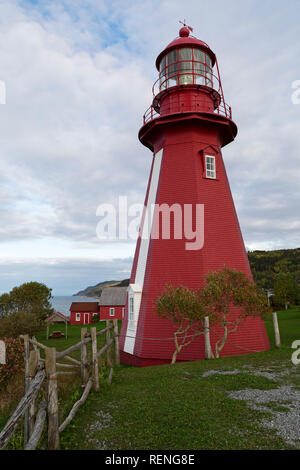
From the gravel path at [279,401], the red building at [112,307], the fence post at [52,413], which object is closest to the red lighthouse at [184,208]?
the gravel path at [279,401]

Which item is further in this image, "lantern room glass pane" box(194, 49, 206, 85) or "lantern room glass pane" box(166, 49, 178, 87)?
"lantern room glass pane" box(166, 49, 178, 87)

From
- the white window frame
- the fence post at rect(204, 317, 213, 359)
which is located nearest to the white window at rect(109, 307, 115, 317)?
the white window frame

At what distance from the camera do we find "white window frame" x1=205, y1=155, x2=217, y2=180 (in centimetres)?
1531

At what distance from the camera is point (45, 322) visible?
3025cm

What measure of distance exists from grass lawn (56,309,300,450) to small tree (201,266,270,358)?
3.14 m

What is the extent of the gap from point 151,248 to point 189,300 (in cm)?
382

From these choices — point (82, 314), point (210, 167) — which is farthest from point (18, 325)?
point (82, 314)

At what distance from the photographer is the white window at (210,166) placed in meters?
15.3

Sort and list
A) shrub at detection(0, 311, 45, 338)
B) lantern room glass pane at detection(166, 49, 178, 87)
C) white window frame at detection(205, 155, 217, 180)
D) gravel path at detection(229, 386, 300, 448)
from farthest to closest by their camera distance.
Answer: shrub at detection(0, 311, 45, 338) < lantern room glass pane at detection(166, 49, 178, 87) < white window frame at detection(205, 155, 217, 180) < gravel path at detection(229, 386, 300, 448)

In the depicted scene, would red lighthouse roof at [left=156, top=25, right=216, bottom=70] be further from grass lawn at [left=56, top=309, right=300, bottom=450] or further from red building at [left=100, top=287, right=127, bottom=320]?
red building at [left=100, top=287, right=127, bottom=320]

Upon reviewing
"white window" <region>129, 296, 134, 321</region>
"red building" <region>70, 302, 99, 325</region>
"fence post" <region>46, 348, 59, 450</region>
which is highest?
"white window" <region>129, 296, 134, 321</region>

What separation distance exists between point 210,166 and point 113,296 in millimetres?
33300

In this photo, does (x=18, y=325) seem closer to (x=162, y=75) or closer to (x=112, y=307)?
(x=112, y=307)
